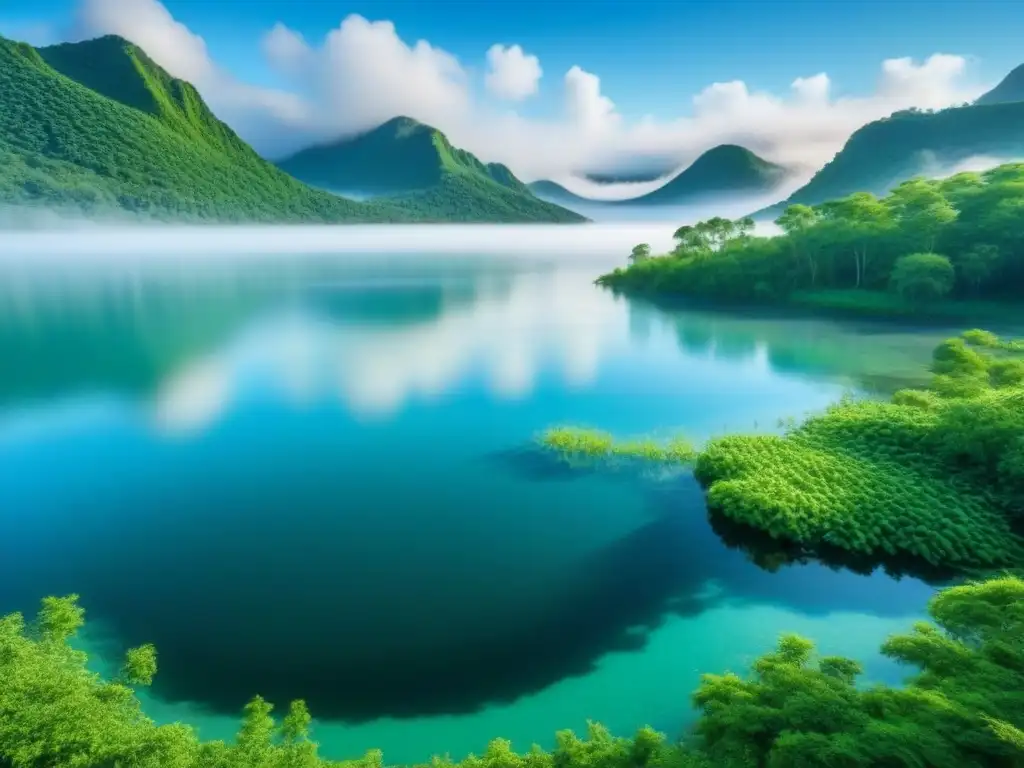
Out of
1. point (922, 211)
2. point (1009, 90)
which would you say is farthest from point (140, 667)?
point (1009, 90)

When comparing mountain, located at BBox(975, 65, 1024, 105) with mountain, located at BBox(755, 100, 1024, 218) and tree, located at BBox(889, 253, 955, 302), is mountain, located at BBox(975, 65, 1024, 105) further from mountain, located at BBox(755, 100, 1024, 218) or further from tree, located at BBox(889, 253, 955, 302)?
tree, located at BBox(889, 253, 955, 302)

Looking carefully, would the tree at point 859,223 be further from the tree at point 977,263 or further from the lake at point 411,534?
the lake at point 411,534

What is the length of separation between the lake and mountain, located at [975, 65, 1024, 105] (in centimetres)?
14758

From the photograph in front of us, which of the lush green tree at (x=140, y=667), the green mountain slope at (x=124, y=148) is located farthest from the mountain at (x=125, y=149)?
the lush green tree at (x=140, y=667)

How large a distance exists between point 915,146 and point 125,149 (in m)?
145

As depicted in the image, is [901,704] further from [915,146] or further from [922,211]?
[915,146]

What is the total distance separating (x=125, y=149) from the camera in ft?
417

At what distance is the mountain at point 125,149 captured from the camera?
118 metres

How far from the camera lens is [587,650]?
8.59 metres

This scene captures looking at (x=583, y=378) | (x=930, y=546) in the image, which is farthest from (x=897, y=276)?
(x=930, y=546)

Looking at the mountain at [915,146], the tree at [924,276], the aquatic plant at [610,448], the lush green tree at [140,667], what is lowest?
the lush green tree at [140,667]

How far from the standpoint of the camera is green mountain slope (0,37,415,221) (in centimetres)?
11794

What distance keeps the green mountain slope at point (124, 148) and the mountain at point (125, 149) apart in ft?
0.66

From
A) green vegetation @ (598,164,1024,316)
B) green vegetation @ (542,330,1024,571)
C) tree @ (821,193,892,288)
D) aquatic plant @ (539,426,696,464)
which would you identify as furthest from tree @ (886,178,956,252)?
aquatic plant @ (539,426,696,464)
